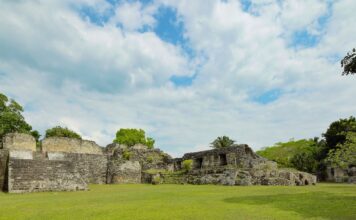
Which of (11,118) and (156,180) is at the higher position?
(11,118)

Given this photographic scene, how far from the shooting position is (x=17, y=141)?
24875 millimetres

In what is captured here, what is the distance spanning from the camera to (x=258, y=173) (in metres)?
19.7

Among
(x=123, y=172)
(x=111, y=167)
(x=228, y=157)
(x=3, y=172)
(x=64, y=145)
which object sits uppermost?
(x=64, y=145)

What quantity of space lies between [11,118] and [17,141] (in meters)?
12.2

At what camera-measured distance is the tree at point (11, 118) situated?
3506cm

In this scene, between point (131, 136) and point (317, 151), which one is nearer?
point (317, 151)

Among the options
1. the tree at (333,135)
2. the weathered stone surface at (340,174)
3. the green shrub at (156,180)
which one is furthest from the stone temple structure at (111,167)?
the tree at (333,135)

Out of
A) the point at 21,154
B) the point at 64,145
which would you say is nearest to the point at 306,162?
the point at 64,145

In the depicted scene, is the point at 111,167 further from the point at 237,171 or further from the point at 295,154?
the point at 295,154

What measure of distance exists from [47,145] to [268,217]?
23311mm

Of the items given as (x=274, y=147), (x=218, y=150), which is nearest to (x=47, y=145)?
(x=218, y=150)

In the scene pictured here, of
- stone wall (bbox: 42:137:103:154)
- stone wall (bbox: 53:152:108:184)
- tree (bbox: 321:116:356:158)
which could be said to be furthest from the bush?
tree (bbox: 321:116:356:158)

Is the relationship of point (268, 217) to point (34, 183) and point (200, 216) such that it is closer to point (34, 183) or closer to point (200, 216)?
point (200, 216)

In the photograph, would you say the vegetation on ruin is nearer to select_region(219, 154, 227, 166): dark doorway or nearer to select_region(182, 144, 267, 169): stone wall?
select_region(182, 144, 267, 169): stone wall
